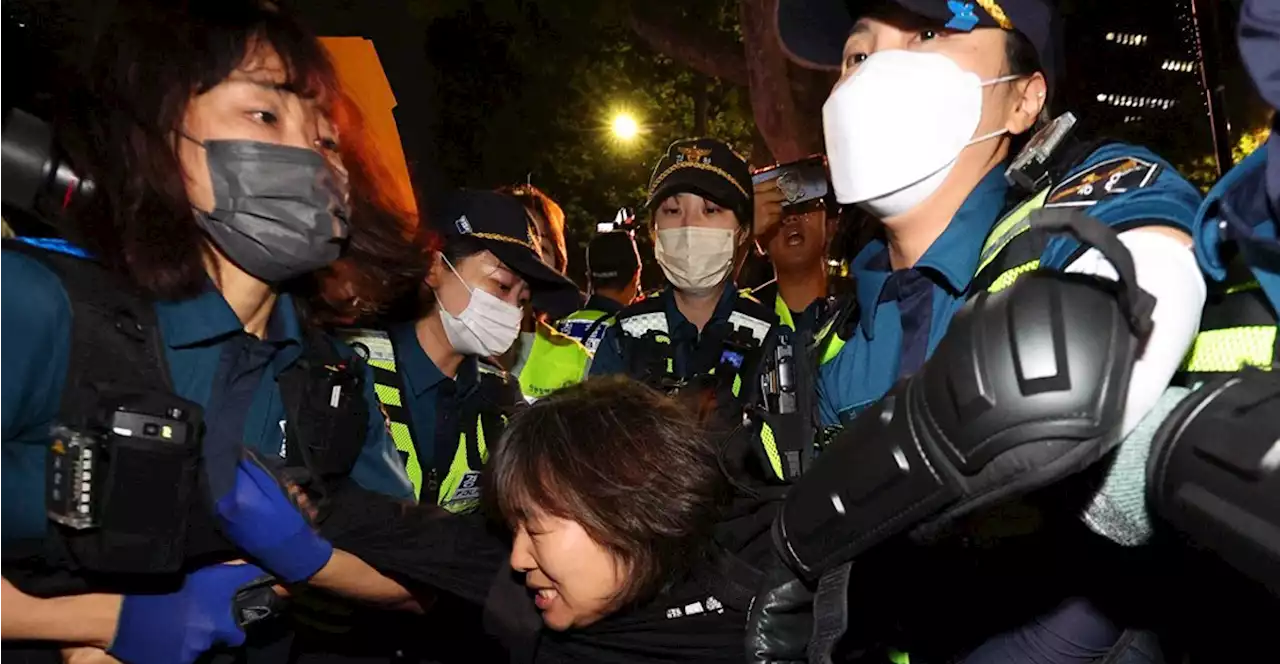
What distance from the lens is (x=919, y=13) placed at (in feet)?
5.89

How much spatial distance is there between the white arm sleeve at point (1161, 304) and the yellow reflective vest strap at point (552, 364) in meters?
2.88

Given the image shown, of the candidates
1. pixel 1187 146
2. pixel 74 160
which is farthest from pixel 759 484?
pixel 1187 146

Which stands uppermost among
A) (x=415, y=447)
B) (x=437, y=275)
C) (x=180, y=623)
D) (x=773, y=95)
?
(x=773, y=95)

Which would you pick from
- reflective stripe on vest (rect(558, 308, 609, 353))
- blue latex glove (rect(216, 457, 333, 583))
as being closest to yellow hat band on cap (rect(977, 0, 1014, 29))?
blue latex glove (rect(216, 457, 333, 583))

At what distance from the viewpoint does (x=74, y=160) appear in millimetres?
1979

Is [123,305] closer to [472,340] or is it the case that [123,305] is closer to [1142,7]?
[472,340]

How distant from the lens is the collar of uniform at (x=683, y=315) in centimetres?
400

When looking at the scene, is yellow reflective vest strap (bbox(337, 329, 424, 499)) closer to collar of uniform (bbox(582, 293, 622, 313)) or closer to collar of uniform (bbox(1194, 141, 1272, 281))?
collar of uniform (bbox(582, 293, 622, 313))

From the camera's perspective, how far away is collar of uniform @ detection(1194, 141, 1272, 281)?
48.2 inches

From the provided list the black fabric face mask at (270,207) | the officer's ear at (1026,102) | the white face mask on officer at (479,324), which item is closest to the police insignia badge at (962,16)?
the officer's ear at (1026,102)

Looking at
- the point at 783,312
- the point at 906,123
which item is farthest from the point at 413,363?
the point at 906,123

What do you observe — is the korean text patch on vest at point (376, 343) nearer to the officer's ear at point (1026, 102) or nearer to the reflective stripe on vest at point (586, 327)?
the reflective stripe on vest at point (586, 327)

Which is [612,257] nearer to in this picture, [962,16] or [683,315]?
[683,315]

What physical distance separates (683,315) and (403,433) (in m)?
1.41
